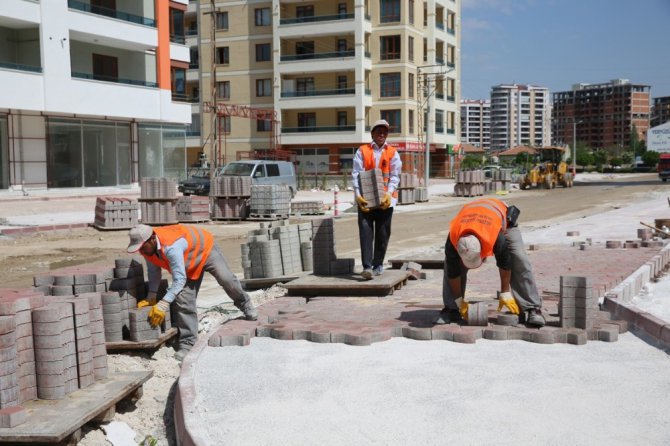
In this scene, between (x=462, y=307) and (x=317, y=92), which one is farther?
(x=317, y=92)

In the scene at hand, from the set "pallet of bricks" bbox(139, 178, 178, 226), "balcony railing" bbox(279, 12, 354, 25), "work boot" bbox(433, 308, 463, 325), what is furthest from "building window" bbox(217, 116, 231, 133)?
"work boot" bbox(433, 308, 463, 325)

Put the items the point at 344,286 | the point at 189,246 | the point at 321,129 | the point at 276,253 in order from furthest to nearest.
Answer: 1. the point at 321,129
2. the point at 276,253
3. the point at 344,286
4. the point at 189,246

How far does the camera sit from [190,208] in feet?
69.8

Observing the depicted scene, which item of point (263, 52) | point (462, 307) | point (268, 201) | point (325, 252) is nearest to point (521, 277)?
point (462, 307)

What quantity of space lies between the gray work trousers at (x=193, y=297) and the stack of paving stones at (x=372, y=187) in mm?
2205

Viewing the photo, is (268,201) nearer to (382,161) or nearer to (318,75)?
(382,161)

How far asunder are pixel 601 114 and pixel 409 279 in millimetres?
164882

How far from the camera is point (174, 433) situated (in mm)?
5250

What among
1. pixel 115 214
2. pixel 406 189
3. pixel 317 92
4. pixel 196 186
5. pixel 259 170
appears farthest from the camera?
pixel 317 92

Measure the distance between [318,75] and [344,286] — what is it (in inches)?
1993

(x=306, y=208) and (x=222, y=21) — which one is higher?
(x=222, y=21)

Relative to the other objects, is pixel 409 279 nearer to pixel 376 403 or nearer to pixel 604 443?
pixel 376 403

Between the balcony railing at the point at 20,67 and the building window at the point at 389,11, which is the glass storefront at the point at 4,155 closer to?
the balcony railing at the point at 20,67

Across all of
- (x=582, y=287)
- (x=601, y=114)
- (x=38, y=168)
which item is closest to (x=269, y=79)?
(x=38, y=168)
